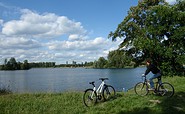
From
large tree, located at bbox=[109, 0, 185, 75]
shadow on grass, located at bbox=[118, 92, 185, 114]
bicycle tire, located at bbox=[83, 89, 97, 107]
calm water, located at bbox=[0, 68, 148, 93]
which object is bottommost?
calm water, located at bbox=[0, 68, 148, 93]

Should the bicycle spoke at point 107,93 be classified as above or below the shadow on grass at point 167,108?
above

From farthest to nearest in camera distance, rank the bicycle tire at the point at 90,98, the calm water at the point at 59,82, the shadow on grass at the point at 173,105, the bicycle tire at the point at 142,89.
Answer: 1. the calm water at the point at 59,82
2. the bicycle tire at the point at 142,89
3. the bicycle tire at the point at 90,98
4. the shadow on grass at the point at 173,105

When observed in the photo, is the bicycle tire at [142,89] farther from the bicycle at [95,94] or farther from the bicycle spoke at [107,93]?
the bicycle at [95,94]

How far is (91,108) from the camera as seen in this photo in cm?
1033

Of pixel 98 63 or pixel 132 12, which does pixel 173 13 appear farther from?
pixel 98 63

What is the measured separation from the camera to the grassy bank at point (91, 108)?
965 centimetres

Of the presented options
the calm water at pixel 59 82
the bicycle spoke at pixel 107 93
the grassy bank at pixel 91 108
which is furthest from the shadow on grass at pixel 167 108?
the calm water at pixel 59 82

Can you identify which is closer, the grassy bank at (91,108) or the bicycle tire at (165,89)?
the grassy bank at (91,108)

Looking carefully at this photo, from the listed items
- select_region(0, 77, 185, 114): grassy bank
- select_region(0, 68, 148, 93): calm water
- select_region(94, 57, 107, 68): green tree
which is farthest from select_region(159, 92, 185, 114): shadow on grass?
select_region(94, 57, 107, 68): green tree

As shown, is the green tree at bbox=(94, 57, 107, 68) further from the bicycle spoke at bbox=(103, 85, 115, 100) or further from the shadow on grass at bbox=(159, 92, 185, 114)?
the shadow on grass at bbox=(159, 92, 185, 114)

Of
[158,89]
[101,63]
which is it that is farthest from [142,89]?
[101,63]

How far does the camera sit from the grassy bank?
9.65 metres

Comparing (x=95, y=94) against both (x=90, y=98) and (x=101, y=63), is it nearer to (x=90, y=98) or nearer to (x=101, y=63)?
(x=90, y=98)

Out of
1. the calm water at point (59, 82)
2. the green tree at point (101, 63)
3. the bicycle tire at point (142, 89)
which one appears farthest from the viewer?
the green tree at point (101, 63)
